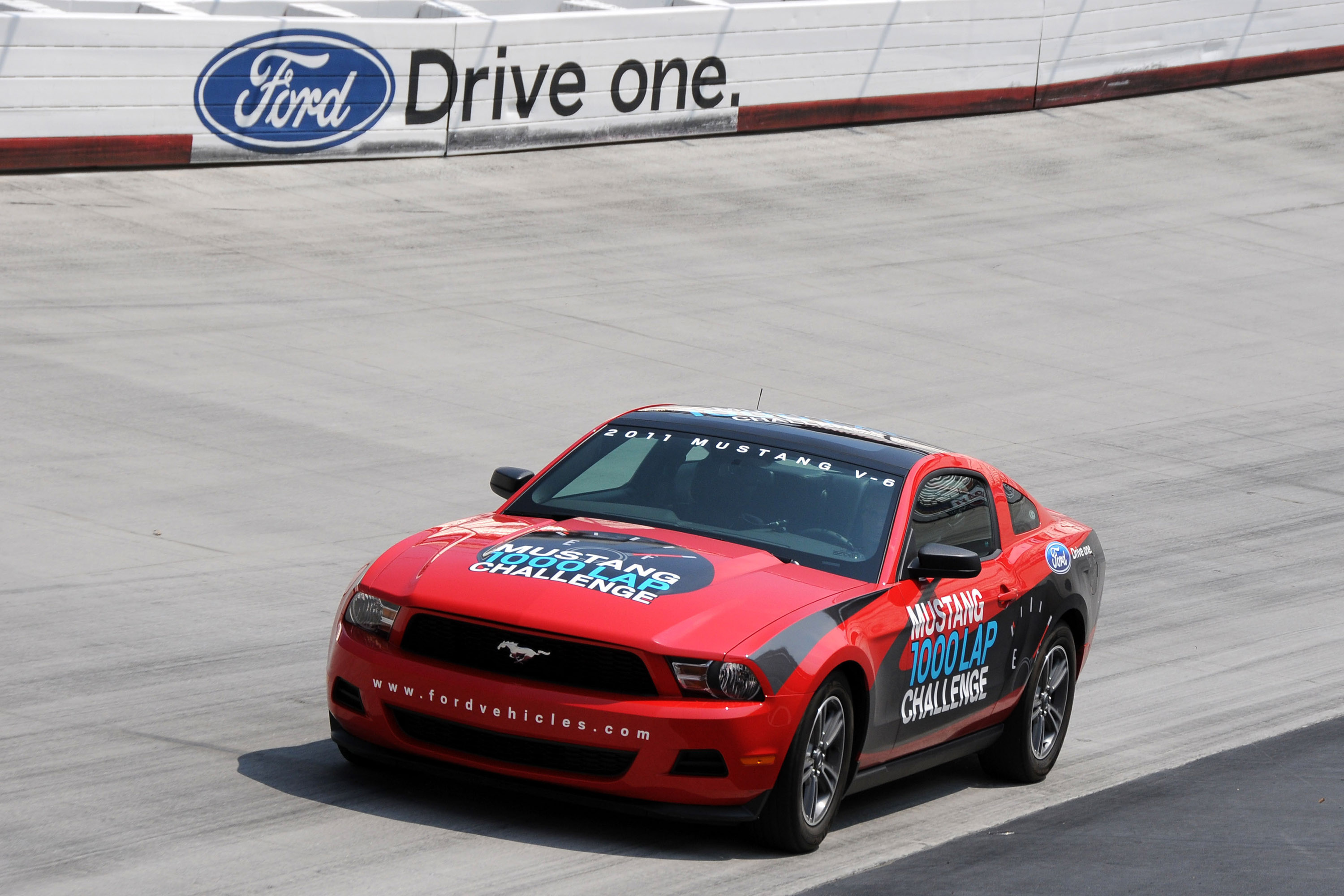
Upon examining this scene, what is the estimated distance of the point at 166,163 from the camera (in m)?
21.0

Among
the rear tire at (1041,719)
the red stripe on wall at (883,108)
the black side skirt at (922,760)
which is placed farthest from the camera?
the red stripe on wall at (883,108)

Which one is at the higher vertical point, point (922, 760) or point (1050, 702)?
point (922, 760)

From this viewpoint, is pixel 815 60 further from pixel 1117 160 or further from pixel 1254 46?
pixel 1254 46

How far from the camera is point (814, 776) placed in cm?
668

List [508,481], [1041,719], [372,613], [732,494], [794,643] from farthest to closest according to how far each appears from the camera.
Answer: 1. [1041,719]
2. [508,481]
3. [732,494]
4. [372,613]
5. [794,643]

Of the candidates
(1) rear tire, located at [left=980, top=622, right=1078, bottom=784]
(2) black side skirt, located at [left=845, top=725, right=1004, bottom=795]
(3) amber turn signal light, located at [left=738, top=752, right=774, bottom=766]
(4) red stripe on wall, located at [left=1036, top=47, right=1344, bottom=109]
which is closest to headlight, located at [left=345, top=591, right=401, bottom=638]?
(3) amber turn signal light, located at [left=738, top=752, right=774, bottom=766]

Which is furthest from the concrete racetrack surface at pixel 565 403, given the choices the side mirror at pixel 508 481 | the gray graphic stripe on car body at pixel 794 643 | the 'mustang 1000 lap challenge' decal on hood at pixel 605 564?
the side mirror at pixel 508 481

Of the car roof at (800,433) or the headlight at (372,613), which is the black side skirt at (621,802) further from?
the car roof at (800,433)

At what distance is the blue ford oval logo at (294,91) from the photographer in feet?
69.7

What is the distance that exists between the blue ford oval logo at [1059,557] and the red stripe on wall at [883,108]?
1867 centimetres

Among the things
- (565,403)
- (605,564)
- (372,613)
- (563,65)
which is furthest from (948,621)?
(563,65)

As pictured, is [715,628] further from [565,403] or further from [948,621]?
[565,403]

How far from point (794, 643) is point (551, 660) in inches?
32.0

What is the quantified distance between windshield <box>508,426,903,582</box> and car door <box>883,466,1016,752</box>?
0.60ft
